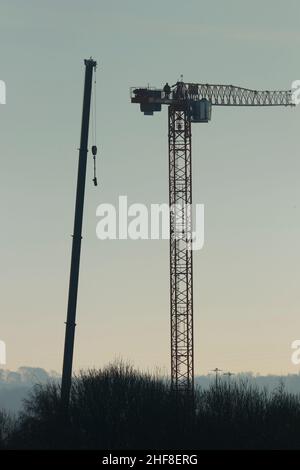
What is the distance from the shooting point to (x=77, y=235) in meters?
92.4

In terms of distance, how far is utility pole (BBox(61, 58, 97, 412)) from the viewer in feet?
301

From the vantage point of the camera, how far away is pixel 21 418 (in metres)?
116

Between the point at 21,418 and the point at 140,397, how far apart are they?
14655mm

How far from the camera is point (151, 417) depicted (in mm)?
103250

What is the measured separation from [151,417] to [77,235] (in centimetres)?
1787

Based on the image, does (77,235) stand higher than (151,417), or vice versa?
(77,235)

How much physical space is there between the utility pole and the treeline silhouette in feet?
20.3

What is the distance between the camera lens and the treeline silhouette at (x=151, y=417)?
9988cm

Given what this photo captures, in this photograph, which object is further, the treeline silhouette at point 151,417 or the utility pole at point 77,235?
the treeline silhouette at point 151,417

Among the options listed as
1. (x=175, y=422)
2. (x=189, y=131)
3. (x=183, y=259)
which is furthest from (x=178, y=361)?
(x=175, y=422)

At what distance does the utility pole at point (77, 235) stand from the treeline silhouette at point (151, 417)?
6176 millimetres

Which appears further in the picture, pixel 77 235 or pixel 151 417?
pixel 151 417

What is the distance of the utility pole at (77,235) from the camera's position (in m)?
91.7
